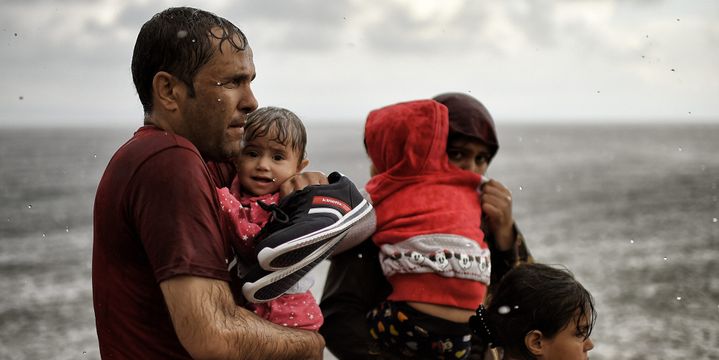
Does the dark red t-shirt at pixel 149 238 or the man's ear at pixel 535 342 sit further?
the man's ear at pixel 535 342

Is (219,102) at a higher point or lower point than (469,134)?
higher

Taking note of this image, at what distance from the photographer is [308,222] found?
2717mm

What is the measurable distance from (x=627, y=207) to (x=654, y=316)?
23813 millimetres

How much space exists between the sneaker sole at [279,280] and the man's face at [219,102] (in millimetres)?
465

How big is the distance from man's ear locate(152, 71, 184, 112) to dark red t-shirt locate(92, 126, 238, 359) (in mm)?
90

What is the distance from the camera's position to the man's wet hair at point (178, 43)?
2.65m

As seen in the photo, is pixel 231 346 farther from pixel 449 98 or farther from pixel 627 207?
pixel 627 207

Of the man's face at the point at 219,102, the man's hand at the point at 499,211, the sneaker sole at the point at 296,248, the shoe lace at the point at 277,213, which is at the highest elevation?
the man's face at the point at 219,102

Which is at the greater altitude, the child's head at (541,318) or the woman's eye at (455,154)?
the woman's eye at (455,154)

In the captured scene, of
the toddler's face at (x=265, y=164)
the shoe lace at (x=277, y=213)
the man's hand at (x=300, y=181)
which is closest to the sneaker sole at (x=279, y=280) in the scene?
the shoe lace at (x=277, y=213)

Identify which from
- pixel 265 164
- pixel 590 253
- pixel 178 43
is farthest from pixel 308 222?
pixel 590 253

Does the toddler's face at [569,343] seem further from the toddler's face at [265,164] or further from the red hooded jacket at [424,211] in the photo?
the toddler's face at [265,164]

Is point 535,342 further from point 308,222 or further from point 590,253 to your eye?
point 590,253

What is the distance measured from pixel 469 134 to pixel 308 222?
1603 mm
